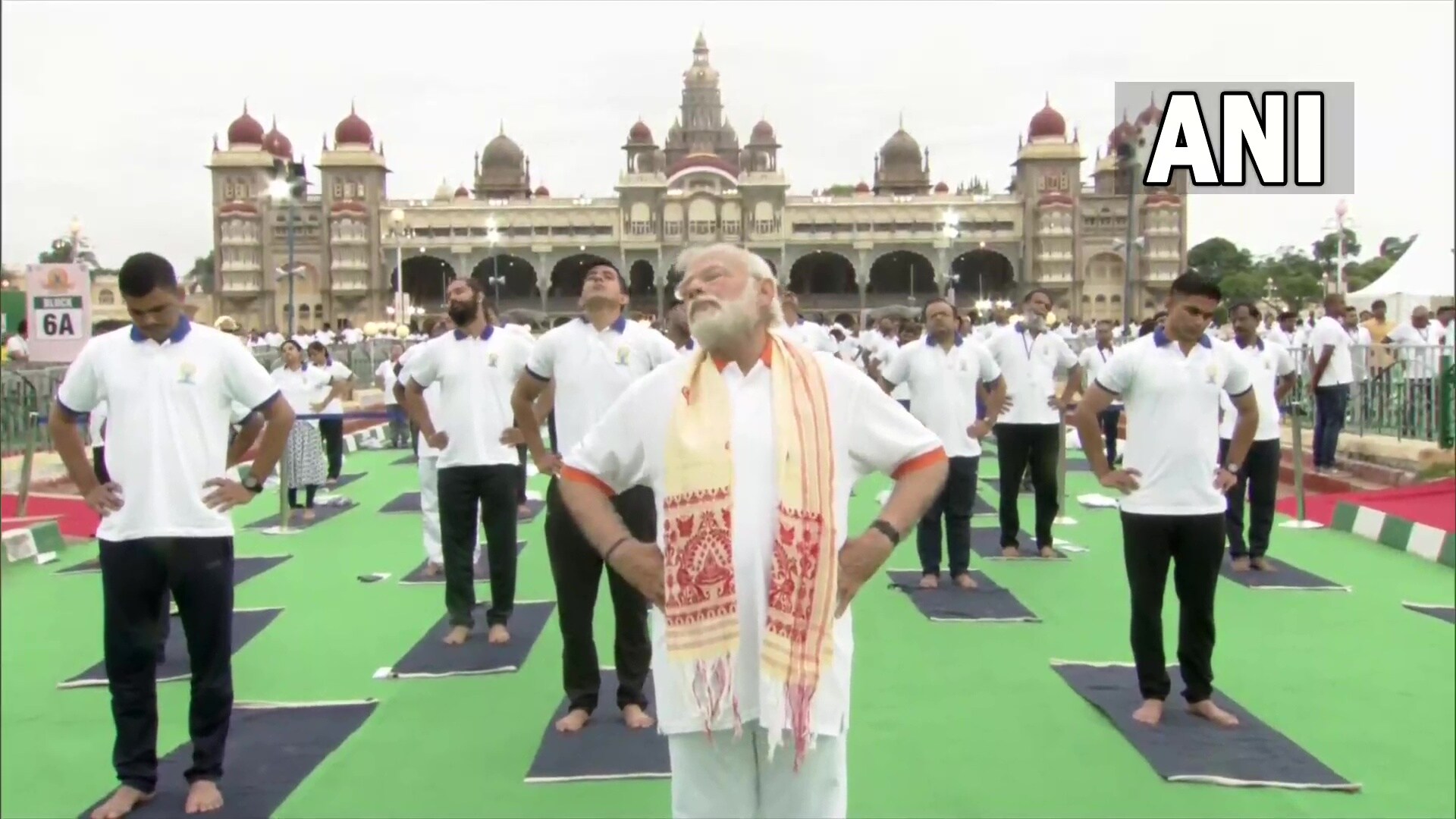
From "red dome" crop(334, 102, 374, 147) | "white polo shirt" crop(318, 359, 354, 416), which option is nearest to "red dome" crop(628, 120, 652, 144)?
"red dome" crop(334, 102, 374, 147)

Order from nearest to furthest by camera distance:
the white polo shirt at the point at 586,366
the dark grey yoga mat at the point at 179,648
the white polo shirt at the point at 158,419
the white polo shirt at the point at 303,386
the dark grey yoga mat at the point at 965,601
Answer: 1. the white polo shirt at the point at 158,419
2. the white polo shirt at the point at 586,366
3. the dark grey yoga mat at the point at 179,648
4. the dark grey yoga mat at the point at 965,601
5. the white polo shirt at the point at 303,386

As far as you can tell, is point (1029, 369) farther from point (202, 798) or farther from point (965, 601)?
point (202, 798)

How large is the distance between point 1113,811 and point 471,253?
65.0m

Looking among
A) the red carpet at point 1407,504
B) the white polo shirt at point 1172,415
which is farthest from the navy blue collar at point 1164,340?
the red carpet at point 1407,504

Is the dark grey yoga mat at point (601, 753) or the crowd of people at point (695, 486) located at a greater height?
the crowd of people at point (695, 486)

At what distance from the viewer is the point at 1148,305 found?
67312 mm

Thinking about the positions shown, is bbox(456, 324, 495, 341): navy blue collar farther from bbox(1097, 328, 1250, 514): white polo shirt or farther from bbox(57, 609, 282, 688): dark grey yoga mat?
bbox(1097, 328, 1250, 514): white polo shirt

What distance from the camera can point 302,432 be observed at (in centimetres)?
1139

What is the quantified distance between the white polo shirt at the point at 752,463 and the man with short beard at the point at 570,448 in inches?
78.4

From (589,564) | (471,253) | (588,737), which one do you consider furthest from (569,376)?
(471,253)

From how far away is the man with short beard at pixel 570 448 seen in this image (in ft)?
17.4

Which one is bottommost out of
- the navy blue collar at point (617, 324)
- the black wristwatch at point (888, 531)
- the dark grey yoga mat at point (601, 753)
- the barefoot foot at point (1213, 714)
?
the dark grey yoga mat at point (601, 753)

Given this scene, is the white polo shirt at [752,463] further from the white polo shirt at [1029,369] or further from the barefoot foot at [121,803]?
the white polo shirt at [1029,369]

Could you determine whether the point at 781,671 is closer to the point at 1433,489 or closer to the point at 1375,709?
the point at 1375,709
